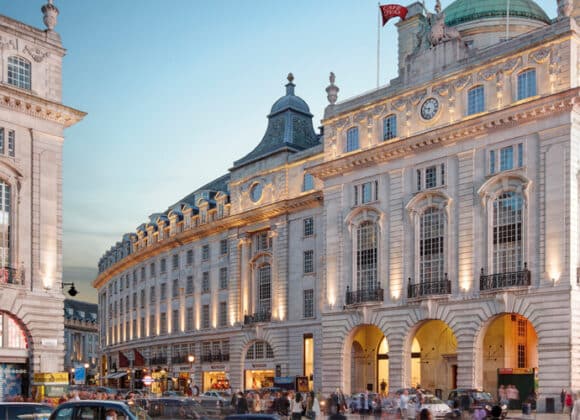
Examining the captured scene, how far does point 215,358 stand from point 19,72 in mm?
35973

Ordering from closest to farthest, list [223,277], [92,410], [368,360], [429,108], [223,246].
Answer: [92,410], [429,108], [368,360], [223,277], [223,246]

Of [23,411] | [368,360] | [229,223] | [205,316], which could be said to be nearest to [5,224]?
[23,411]

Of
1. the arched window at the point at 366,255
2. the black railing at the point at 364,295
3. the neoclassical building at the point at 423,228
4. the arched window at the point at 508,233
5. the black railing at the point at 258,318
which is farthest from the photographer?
the black railing at the point at 258,318

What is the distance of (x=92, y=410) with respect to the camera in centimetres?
2245

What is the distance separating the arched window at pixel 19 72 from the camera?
148ft

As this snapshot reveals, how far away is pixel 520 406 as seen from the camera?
46656 millimetres

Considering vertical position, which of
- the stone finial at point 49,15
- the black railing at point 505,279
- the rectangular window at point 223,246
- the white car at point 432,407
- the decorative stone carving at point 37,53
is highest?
the stone finial at point 49,15

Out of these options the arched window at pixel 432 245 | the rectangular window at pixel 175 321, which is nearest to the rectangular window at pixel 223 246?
the rectangular window at pixel 175 321

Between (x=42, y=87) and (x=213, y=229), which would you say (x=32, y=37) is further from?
(x=213, y=229)

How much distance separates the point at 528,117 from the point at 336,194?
52.0 feet

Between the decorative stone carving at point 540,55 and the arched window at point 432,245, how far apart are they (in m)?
10.4

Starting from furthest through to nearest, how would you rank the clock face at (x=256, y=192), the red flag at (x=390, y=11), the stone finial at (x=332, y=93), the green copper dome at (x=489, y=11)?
the clock face at (x=256, y=192) → the green copper dome at (x=489, y=11) → the stone finial at (x=332, y=93) → the red flag at (x=390, y=11)

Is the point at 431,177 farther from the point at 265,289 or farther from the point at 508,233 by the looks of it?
the point at 265,289

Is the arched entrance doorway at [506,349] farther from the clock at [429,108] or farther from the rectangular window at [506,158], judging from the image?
the clock at [429,108]
